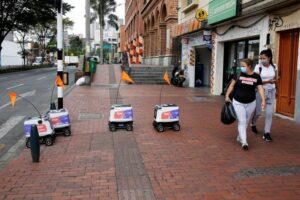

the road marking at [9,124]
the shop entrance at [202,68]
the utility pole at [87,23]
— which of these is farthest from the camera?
the shop entrance at [202,68]

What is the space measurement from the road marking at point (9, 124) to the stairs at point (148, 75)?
12.7 m

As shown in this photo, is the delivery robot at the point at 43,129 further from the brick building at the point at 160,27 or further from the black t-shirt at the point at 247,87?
the brick building at the point at 160,27

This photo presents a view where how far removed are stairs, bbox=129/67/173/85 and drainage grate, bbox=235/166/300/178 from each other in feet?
57.4

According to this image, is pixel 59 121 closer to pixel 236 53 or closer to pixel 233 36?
pixel 233 36

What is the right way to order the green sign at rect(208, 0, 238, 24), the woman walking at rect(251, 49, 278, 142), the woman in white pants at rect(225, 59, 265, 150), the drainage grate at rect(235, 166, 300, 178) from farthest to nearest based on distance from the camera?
the green sign at rect(208, 0, 238, 24), the woman walking at rect(251, 49, 278, 142), the woman in white pants at rect(225, 59, 265, 150), the drainage grate at rect(235, 166, 300, 178)

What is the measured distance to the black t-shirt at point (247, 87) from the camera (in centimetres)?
702

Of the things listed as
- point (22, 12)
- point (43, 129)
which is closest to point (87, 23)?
point (43, 129)

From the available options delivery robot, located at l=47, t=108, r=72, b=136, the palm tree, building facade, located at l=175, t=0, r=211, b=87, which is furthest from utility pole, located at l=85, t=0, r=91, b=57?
the palm tree

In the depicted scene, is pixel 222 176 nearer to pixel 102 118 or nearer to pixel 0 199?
pixel 0 199

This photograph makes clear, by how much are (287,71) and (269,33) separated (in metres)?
1.43

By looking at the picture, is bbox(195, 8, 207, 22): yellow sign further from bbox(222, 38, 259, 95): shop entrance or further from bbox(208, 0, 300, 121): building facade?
bbox(222, 38, 259, 95): shop entrance

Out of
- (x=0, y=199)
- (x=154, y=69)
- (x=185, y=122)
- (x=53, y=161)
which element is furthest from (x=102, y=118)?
(x=154, y=69)

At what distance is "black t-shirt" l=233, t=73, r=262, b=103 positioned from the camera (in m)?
7.02

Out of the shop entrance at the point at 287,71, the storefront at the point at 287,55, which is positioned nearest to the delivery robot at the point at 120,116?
the storefront at the point at 287,55
